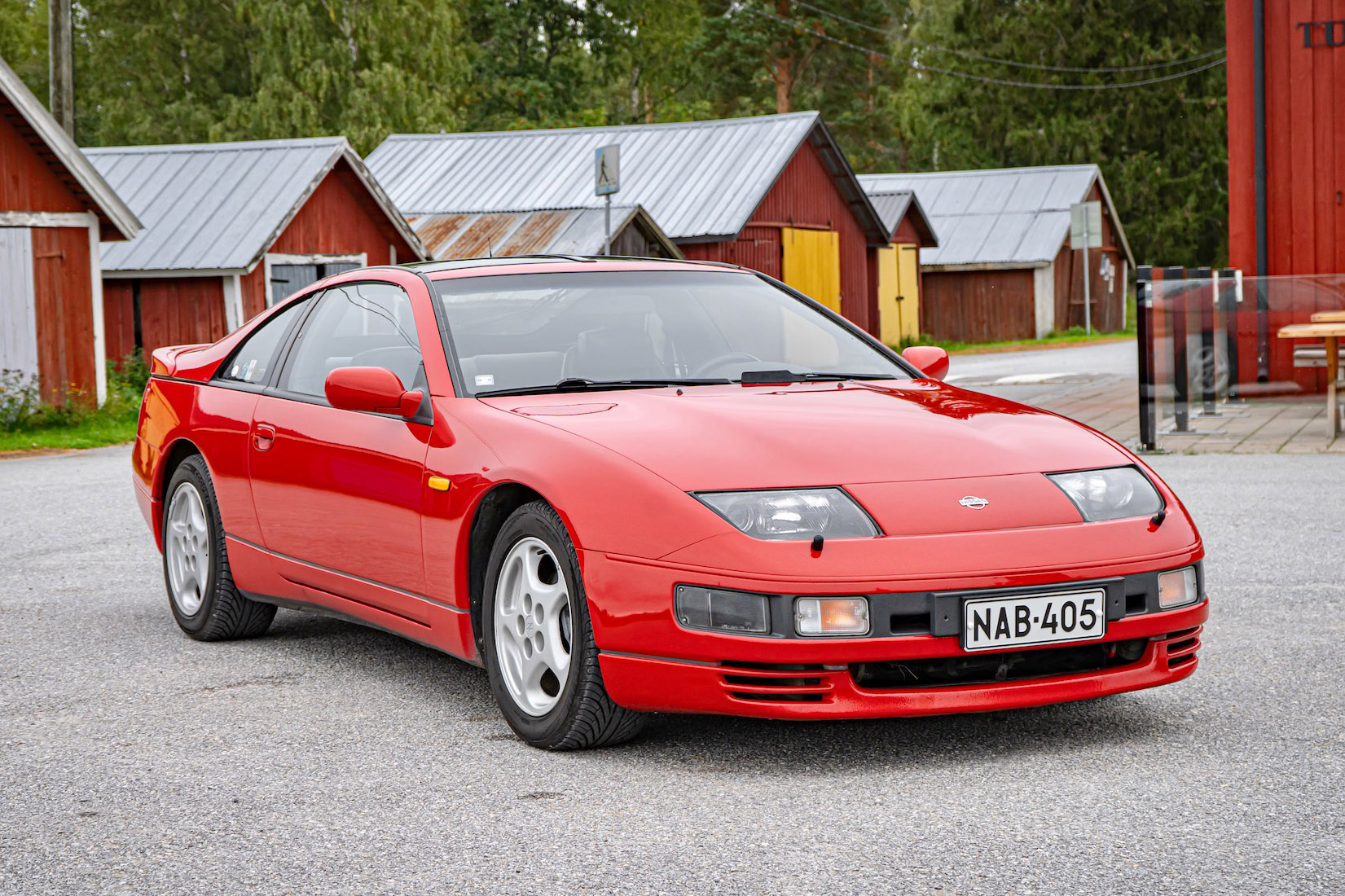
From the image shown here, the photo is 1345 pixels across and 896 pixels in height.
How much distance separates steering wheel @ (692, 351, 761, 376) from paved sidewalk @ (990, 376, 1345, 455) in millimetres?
6980

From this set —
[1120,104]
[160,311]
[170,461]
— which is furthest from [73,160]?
[1120,104]

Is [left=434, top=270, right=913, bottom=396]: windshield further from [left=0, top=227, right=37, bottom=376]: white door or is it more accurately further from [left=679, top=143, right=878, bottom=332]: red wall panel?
[left=679, top=143, right=878, bottom=332]: red wall panel

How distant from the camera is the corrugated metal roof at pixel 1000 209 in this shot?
47.3m

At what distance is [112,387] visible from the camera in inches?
844

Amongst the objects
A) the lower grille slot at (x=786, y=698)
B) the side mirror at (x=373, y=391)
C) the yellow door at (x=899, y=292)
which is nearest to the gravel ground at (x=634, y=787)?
the lower grille slot at (x=786, y=698)

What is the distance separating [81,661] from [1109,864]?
3.90 metres

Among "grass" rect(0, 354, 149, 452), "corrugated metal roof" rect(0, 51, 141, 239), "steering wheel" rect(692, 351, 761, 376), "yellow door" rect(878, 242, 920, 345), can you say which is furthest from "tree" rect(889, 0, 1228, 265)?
"steering wheel" rect(692, 351, 761, 376)

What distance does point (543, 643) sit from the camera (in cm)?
443

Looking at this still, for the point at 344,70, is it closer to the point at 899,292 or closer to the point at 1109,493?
the point at 899,292

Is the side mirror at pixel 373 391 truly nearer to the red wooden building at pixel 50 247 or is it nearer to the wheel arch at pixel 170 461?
the wheel arch at pixel 170 461

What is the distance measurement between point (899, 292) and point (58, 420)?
26346 millimetres

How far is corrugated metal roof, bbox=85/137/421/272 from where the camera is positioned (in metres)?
23.9

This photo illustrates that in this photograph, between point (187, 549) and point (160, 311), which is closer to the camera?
point (187, 549)

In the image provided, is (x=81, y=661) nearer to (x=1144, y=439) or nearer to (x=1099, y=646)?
(x=1099, y=646)
